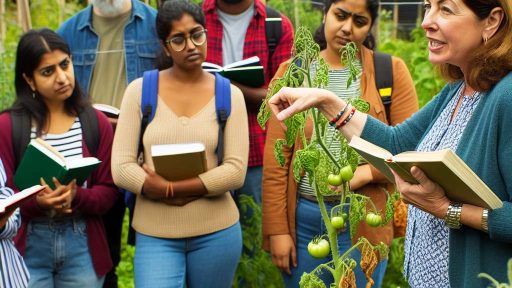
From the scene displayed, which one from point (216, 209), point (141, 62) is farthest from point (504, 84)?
point (141, 62)

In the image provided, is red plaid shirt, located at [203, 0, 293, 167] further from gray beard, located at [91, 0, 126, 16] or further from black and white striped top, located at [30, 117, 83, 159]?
black and white striped top, located at [30, 117, 83, 159]

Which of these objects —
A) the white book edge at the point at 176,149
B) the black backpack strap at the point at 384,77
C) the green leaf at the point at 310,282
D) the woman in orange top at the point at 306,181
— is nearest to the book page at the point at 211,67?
the woman in orange top at the point at 306,181

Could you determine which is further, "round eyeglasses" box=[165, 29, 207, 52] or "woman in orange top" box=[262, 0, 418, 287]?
"round eyeglasses" box=[165, 29, 207, 52]

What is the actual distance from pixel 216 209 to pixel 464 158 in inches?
68.6

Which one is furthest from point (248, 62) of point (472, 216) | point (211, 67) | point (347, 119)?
point (472, 216)

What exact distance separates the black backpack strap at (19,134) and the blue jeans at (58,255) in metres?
0.34

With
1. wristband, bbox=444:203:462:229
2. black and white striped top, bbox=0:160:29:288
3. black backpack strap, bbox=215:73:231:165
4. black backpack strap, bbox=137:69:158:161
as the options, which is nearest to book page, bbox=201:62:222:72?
black backpack strap, bbox=215:73:231:165

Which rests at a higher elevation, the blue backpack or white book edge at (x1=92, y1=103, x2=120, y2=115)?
Answer: the blue backpack

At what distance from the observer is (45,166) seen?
13.3ft

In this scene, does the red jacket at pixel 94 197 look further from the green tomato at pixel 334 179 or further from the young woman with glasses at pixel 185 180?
the green tomato at pixel 334 179

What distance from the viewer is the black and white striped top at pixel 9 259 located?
3.61 metres

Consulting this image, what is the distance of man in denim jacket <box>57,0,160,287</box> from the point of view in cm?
507

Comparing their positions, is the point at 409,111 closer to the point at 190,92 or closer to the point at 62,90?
the point at 190,92

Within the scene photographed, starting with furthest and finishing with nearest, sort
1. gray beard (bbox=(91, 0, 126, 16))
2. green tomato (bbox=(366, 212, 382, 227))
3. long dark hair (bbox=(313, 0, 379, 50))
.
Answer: gray beard (bbox=(91, 0, 126, 16)), long dark hair (bbox=(313, 0, 379, 50)), green tomato (bbox=(366, 212, 382, 227))
